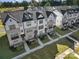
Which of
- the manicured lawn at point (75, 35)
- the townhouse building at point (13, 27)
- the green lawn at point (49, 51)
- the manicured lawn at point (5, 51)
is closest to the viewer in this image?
the manicured lawn at point (5, 51)

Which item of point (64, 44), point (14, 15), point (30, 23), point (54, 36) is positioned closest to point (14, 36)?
point (14, 15)

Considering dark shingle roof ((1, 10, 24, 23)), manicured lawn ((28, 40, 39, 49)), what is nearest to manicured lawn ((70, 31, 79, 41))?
manicured lawn ((28, 40, 39, 49))

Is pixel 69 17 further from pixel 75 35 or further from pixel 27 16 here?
pixel 27 16

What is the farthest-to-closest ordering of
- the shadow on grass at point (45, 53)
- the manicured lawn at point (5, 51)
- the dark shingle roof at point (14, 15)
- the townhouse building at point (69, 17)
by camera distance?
1. the townhouse building at point (69, 17)
2. the shadow on grass at point (45, 53)
3. the dark shingle roof at point (14, 15)
4. the manicured lawn at point (5, 51)

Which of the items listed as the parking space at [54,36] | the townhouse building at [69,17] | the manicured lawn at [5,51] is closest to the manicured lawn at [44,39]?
the parking space at [54,36]

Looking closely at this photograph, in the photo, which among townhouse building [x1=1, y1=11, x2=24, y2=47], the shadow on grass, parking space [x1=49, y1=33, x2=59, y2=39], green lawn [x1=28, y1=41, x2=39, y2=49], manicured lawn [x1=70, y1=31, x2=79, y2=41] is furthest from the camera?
manicured lawn [x1=70, y1=31, x2=79, y2=41]

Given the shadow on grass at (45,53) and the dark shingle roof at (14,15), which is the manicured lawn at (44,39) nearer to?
the shadow on grass at (45,53)

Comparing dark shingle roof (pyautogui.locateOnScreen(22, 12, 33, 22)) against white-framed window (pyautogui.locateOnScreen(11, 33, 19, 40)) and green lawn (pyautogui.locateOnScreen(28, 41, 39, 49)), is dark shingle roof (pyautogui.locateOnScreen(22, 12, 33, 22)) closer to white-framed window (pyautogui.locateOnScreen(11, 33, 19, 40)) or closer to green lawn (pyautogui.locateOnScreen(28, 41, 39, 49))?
white-framed window (pyautogui.locateOnScreen(11, 33, 19, 40))

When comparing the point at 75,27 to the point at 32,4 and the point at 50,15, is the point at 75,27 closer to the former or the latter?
the point at 50,15

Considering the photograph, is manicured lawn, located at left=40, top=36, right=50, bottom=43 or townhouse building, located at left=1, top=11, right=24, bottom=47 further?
manicured lawn, located at left=40, top=36, right=50, bottom=43
